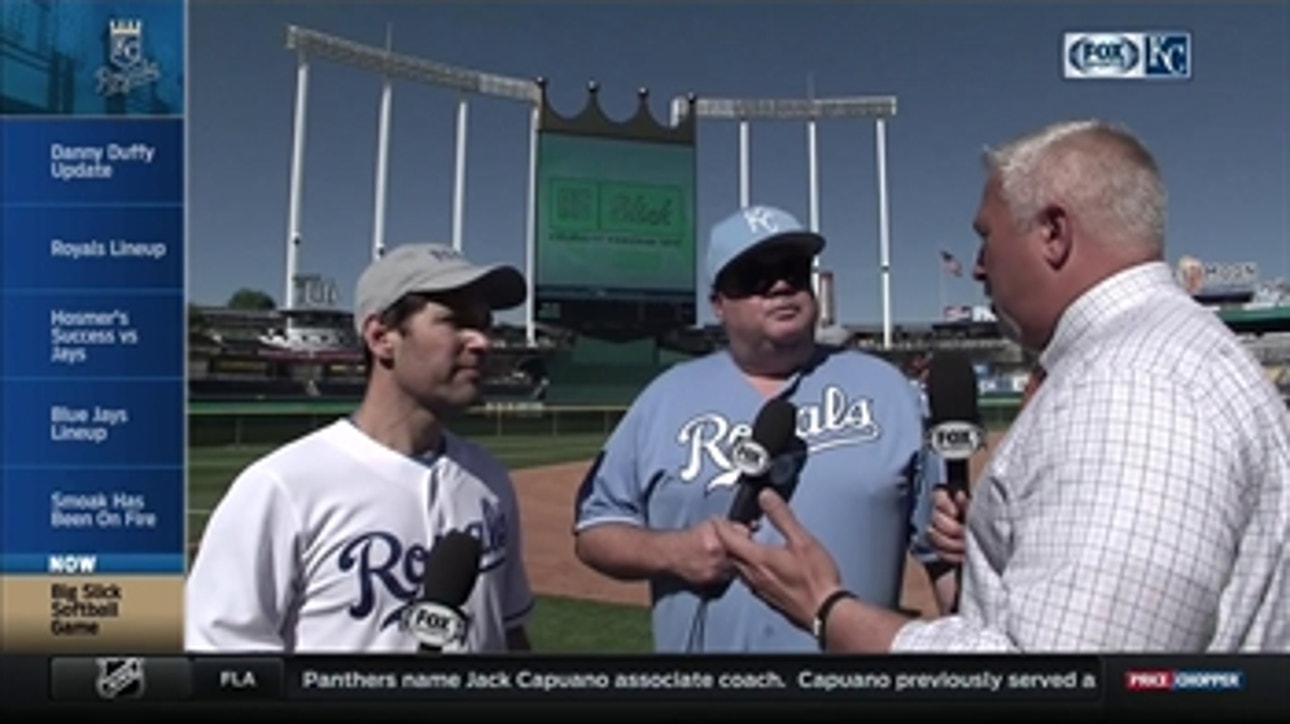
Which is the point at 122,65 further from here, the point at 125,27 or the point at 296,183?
the point at 296,183

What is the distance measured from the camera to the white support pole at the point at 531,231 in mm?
2348

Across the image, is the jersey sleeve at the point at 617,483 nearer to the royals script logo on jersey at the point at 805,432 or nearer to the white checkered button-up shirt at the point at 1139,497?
the royals script logo on jersey at the point at 805,432

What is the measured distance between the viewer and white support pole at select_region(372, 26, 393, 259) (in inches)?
90.8

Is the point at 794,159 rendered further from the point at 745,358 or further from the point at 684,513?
the point at 684,513

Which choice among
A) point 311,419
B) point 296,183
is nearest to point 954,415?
point 311,419

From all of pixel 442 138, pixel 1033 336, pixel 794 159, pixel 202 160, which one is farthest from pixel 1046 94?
pixel 202 160

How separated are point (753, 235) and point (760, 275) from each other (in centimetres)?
8

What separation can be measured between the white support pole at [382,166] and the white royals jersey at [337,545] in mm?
379

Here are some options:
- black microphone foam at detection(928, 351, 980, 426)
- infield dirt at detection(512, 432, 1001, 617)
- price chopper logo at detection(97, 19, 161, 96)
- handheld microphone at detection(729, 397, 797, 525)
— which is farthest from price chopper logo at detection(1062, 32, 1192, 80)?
price chopper logo at detection(97, 19, 161, 96)

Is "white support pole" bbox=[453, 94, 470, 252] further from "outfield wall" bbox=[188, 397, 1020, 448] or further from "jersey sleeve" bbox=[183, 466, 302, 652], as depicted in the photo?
"jersey sleeve" bbox=[183, 466, 302, 652]

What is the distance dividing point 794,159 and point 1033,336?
0.91 metres

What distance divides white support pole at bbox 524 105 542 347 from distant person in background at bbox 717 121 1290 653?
976 millimetres

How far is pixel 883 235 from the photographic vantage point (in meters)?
2.37

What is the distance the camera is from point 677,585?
2293 mm
